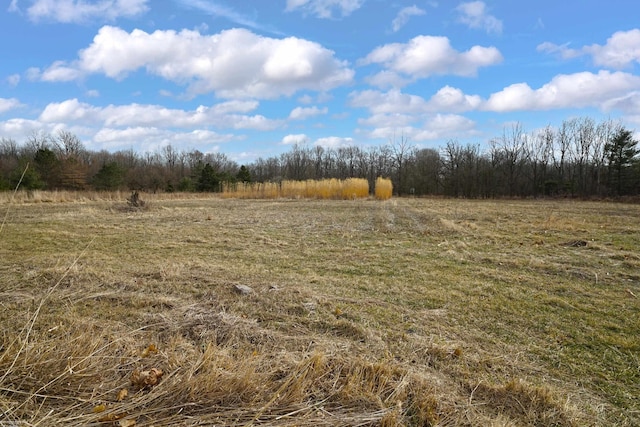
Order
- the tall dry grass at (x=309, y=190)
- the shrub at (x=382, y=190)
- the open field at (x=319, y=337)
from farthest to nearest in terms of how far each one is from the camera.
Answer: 1. the tall dry grass at (x=309, y=190)
2. the shrub at (x=382, y=190)
3. the open field at (x=319, y=337)

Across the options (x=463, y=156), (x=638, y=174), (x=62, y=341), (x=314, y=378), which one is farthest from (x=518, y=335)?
(x=463, y=156)

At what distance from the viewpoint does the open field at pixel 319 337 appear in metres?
2.13

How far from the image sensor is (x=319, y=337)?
11.1 feet

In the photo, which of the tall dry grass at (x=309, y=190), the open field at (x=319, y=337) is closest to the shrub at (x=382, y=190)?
the tall dry grass at (x=309, y=190)

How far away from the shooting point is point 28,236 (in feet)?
30.0

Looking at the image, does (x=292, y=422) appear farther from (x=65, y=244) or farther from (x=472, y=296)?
(x=65, y=244)

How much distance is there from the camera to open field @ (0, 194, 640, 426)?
2.13 meters

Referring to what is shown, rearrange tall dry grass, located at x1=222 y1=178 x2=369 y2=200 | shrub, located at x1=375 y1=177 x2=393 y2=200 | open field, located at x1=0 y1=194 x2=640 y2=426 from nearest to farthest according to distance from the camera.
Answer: open field, located at x1=0 y1=194 x2=640 y2=426 → shrub, located at x1=375 y1=177 x2=393 y2=200 → tall dry grass, located at x1=222 y1=178 x2=369 y2=200

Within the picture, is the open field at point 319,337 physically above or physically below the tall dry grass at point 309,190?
below

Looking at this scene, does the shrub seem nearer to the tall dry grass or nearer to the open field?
the tall dry grass

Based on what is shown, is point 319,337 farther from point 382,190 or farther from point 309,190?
point 309,190

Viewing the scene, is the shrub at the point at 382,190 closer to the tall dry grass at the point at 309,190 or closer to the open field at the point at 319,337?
the tall dry grass at the point at 309,190

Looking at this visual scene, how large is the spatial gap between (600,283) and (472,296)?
2.48m

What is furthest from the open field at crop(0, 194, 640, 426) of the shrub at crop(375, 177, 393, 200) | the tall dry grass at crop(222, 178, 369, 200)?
the tall dry grass at crop(222, 178, 369, 200)
